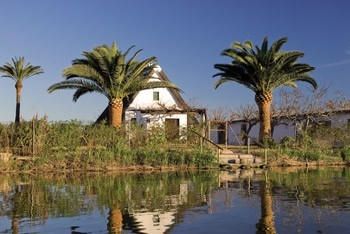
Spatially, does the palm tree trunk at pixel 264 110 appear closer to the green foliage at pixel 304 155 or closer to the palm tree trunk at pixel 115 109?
the green foliage at pixel 304 155

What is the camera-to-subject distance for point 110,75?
3784 centimetres

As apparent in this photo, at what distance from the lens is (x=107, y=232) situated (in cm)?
1130

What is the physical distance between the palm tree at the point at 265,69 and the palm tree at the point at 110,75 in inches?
284

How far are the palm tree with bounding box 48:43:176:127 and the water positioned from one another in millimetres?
14316

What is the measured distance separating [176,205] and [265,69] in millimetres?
26982

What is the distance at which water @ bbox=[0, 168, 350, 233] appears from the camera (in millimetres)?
11898

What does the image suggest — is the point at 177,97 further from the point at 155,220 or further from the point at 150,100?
the point at 155,220

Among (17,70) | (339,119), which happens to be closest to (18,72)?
(17,70)

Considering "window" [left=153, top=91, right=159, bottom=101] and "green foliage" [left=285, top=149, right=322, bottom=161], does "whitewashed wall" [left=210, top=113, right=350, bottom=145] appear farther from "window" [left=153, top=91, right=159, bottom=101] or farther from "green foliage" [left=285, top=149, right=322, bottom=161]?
"green foliage" [left=285, top=149, right=322, bottom=161]

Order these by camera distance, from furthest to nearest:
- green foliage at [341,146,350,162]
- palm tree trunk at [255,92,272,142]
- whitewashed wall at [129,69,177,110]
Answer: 1. whitewashed wall at [129,69,177,110]
2. palm tree trunk at [255,92,272,142]
3. green foliage at [341,146,350,162]

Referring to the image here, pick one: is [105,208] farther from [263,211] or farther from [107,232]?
[263,211]

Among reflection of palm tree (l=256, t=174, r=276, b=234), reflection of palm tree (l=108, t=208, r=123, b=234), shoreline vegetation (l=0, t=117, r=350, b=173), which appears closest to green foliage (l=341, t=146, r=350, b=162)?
shoreline vegetation (l=0, t=117, r=350, b=173)

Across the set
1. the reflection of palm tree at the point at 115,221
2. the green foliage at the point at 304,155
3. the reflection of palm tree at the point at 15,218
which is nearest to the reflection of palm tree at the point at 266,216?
the reflection of palm tree at the point at 115,221

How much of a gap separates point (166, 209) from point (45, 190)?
7.03 m
